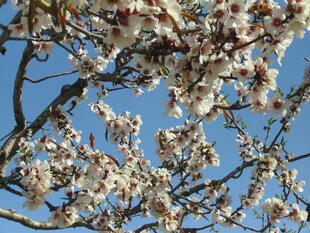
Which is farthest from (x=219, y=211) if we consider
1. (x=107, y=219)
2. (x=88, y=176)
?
(x=88, y=176)

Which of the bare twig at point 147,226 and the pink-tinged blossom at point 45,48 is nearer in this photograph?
the pink-tinged blossom at point 45,48

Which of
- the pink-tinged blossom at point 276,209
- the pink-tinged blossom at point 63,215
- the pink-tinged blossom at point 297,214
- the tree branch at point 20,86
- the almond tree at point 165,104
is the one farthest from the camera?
the pink-tinged blossom at point 297,214

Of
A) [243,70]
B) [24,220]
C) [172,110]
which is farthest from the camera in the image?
[24,220]

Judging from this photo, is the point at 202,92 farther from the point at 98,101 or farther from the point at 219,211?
the point at 98,101

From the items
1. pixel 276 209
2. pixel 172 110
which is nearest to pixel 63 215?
pixel 172 110

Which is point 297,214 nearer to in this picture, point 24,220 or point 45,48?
point 24,220

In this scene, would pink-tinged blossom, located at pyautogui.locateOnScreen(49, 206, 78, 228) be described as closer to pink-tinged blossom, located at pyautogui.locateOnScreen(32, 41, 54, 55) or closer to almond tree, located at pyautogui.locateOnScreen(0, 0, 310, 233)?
almond tree, located at pyautogui.locateOnScreen(0, 0, 310, 233)

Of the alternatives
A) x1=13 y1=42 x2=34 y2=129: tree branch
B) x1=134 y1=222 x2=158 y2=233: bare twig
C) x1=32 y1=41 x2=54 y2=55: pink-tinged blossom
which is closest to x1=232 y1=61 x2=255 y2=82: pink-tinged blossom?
x1=32 y1=41 x2=54 y2=55: pink-tinged blossom

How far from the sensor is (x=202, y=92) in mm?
2873

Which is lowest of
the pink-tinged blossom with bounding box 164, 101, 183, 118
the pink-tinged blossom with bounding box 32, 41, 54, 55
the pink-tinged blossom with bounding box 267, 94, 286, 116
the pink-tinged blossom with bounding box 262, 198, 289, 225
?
the pink-tinged blossom with bounding box 164, 101, 183, 118

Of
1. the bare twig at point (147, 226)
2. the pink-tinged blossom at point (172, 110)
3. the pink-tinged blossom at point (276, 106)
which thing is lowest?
the pink-tinged blossom at point (172, 110)

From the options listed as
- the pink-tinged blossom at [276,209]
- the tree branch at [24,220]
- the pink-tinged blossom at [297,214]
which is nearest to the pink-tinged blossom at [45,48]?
the tree branch at [24,220]

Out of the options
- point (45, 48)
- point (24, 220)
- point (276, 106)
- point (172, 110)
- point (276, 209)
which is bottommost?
point (24, 220)

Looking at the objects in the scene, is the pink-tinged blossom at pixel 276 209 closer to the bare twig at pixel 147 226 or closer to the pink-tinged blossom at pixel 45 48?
the bare twig at pixel 147 226
